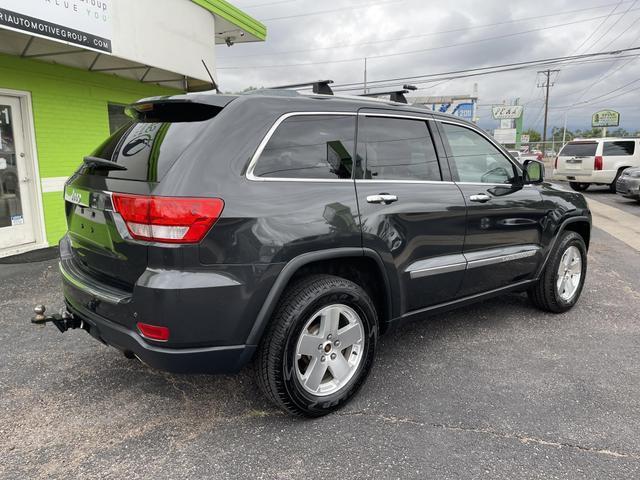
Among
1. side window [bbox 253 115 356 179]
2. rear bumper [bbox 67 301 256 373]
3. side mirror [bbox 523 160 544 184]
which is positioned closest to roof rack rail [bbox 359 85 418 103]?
side window [bbox 253 115 356 179]

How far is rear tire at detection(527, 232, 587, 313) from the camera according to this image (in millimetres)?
4473

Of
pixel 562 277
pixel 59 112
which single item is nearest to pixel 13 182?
pixel 59 112

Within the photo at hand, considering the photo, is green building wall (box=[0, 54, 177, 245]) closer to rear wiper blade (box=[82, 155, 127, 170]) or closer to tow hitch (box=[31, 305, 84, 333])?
rear wiper blade (box=[82, 155, 127, 170])

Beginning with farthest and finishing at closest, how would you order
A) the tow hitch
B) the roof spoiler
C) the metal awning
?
the metal awning, the tow hitch, the roof spoiler

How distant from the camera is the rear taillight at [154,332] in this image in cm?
237

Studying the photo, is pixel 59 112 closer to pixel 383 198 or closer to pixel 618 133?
pixel 383 198

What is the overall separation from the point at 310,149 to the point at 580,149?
55.7 feet

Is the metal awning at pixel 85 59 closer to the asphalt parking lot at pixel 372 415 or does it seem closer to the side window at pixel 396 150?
the asphalt parking lot at pixel 372 415

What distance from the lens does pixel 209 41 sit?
30.9 ft

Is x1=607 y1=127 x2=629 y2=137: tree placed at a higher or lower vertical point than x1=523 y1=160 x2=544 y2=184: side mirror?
higher

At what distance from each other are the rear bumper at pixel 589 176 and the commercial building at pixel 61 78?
13.7m

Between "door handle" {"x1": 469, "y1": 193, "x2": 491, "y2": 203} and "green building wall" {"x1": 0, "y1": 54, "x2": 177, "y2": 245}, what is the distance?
6358 millimetres

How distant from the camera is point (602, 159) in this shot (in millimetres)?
16422

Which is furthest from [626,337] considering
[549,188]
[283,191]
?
[283,191]
